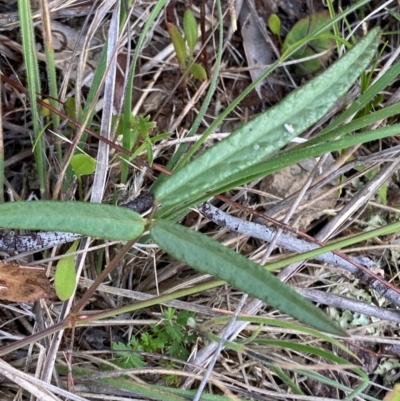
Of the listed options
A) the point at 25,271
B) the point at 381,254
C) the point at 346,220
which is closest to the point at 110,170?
the point at 25,271

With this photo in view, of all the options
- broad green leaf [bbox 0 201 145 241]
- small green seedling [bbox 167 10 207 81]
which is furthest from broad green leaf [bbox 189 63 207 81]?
broad green leaf [bbox 0 201 145 241]

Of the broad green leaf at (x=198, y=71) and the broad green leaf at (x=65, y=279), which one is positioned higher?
the broad green leaf at (x=198, y=71)

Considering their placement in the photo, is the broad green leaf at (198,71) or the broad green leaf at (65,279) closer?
the broad green leaf at (65,279)

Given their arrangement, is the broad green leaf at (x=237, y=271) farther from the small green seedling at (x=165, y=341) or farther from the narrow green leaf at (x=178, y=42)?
the narrow green leaf at (x=178, y=42)

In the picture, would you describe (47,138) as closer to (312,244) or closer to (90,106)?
(90,106)

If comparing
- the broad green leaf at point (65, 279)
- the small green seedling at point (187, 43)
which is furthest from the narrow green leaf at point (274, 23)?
the broad green leaf at point (65, 279)

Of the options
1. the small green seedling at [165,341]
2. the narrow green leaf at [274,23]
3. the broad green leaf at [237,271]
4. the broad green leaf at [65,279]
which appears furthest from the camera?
the narrow green leaf at [274,23]

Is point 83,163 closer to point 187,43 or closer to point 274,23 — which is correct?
point 187,43
